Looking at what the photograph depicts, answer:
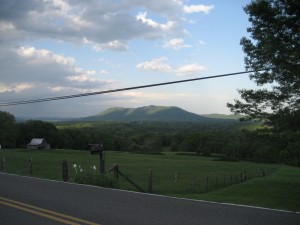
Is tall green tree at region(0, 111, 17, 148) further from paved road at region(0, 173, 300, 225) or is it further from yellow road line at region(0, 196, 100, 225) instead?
yellow road line at region(0, 196, 100, 225)

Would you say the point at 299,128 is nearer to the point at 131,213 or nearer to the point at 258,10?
the point at 258,10

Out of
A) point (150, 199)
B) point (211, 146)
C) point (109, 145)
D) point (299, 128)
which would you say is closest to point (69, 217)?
point (150, 199)

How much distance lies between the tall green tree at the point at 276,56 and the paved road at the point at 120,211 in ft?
31.1

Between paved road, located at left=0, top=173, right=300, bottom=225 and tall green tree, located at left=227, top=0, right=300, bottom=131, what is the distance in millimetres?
9467

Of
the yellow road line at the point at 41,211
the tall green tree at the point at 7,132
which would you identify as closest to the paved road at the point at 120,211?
the yellow road line at the point at 41,211

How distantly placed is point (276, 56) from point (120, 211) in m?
12.6

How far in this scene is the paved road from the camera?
805 cm

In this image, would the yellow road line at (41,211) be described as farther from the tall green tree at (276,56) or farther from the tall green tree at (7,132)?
the tall green tree at (7,132)

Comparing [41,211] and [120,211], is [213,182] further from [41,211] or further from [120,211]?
[41,211]

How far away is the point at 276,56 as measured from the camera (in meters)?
18.5

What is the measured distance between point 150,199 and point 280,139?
38.1 feet

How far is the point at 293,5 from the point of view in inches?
694

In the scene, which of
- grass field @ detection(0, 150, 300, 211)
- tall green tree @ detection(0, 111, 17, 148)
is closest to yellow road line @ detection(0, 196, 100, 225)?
grass field @ detection(0, 150, 300, 211)

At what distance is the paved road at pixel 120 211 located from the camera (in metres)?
8.05
